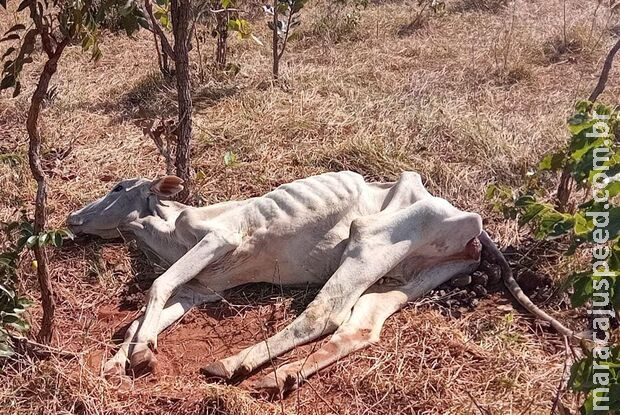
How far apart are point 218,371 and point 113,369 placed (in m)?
0.52

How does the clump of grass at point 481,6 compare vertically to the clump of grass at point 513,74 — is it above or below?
above

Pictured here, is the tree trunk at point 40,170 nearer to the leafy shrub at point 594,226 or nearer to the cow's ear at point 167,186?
the cow's ear at point 167,186

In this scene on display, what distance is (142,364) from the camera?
11.1 feet

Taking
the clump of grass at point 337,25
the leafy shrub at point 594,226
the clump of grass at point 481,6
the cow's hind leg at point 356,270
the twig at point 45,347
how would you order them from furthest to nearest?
the clump of grass at point 481,6, the clump of grass at point 337,25, the cow's hind leg at point 356,270, the twig at point 45,347, the leafy shrub at point 594,226

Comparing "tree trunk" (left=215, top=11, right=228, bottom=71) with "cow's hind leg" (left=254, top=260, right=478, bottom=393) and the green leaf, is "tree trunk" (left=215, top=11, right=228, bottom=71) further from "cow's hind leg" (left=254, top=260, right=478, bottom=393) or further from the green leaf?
the green leaf

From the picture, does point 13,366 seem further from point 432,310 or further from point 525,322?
point 525,322

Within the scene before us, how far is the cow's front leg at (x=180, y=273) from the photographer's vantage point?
3.64m

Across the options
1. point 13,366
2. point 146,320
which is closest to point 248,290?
point 146,320

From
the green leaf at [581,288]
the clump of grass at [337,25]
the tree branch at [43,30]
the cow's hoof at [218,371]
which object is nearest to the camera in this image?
the green leaf at [581,288]

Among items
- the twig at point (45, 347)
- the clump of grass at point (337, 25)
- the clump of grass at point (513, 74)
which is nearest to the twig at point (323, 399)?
the twig at point (45, 347)

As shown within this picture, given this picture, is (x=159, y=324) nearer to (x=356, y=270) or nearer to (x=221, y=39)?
(x=356, y=270)

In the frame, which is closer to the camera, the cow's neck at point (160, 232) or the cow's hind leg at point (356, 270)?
the cow's hind leg at point (356, 270)

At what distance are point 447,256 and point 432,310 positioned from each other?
366mm

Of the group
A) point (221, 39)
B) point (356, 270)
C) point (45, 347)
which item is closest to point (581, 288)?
point (356, 270)
